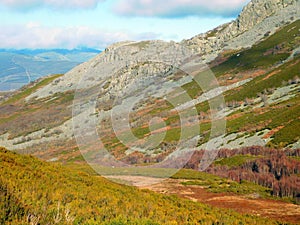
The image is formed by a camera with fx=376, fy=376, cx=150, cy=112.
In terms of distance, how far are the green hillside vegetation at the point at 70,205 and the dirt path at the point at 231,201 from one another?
618 centimetres

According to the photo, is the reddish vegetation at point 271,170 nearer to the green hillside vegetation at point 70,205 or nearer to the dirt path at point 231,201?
the dirt path at point 231,201

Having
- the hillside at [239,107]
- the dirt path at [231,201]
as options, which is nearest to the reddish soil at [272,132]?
the hillside at [239,107]

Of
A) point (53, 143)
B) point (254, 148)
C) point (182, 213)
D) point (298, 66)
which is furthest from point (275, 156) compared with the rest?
point (53, 143)

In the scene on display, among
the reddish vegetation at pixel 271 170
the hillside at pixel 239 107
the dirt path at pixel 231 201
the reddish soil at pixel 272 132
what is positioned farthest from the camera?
the hillside at pixel 239 107

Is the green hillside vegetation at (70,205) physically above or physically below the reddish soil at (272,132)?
below

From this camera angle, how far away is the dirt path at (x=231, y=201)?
31.0 m

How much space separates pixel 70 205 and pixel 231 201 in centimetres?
2254

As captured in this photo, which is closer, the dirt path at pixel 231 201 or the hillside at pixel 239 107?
the dirt path at pixel 231 201

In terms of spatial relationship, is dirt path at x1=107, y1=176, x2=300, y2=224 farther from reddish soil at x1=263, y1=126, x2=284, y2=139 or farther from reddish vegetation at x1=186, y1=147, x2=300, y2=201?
reddish soil at x1=263, y1=126, x2=284, y2=139

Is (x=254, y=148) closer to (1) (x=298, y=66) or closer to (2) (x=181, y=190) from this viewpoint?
(2) (x=181, y=190)

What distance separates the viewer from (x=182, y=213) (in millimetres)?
23000

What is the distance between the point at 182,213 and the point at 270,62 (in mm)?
130345

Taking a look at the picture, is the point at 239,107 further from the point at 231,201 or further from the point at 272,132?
the point at 231,201

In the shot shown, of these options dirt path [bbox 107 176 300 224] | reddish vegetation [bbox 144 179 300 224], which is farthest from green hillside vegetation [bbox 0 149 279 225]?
dirt path [bbox 107 176 300 224]
